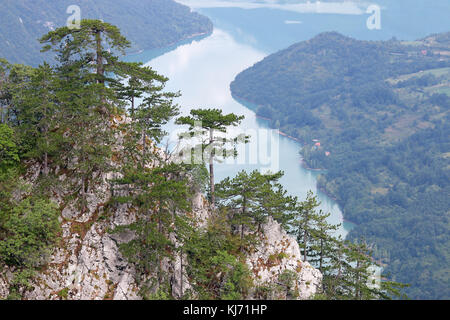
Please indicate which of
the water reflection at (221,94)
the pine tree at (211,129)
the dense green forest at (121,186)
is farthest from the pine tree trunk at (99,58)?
the water reflection at (221,94)

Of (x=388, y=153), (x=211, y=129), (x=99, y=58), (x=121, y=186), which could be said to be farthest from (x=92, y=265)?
(x=388, y=153)

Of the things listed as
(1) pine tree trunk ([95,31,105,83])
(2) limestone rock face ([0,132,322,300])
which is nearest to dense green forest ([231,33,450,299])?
(2) limestone rock face ([0,132,322,300])

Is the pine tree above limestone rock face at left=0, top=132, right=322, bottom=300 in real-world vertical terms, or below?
above

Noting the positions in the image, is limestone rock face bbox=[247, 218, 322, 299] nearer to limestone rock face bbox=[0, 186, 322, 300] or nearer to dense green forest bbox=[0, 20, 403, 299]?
dense green forest bbox=[0, 20, 403, 299]

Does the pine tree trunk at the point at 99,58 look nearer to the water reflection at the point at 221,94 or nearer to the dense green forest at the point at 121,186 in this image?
the dense green forest at the point at 121,186

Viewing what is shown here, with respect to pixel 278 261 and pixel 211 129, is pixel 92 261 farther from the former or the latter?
pixel 278 261

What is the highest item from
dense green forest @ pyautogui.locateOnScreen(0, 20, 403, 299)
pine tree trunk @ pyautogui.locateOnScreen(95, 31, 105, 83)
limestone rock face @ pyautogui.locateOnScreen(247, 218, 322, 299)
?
pine tree trunk @ pyautogui.locateOnScreen(95, 31, 105, 83)
